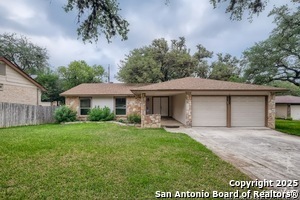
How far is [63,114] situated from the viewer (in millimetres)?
15031

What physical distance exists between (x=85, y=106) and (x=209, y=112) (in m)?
10.1

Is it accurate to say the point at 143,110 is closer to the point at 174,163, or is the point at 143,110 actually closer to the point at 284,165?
the point at 174,163

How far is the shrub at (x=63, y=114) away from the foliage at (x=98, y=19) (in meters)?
11.1

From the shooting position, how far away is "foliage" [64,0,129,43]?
195 inches

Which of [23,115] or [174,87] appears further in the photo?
[23,115]

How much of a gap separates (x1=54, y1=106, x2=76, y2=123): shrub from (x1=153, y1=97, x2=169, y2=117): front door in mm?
8539

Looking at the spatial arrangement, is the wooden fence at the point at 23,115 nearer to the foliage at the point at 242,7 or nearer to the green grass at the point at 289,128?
the foliage at the point at 242,7

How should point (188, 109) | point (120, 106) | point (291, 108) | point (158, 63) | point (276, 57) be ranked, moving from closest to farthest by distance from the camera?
point (188, 109) → point (276, 57) → point (120, 106) → point (158, 63) → point (291, 108)

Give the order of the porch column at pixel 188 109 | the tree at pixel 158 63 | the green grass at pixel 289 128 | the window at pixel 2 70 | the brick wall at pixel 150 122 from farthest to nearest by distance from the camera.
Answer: the tree at pixel 158 63
the window at pixel 2 70
the porch column at pixel 188 109
the brick wall at pixel 150 122
the green grass at pixel 289 128

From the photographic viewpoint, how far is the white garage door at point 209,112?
12.9 metres

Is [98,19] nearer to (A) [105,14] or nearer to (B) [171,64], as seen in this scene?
(A) [105,14]

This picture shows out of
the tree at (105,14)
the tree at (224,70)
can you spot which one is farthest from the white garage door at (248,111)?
the tree at (224,70)

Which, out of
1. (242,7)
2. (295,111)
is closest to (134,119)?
(242,7)

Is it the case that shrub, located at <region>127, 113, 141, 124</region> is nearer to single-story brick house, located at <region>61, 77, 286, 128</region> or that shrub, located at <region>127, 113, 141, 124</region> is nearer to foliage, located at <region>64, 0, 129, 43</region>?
single-story brick house, located at <region>61, 77, 286, 128</region>
